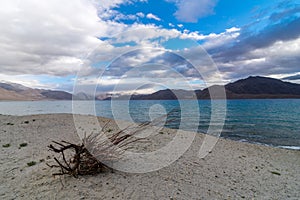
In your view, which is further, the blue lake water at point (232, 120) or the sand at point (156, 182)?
the blue lake water at point (232, 120)

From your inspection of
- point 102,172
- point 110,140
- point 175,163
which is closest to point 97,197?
point 102,172

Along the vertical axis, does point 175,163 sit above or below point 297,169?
above

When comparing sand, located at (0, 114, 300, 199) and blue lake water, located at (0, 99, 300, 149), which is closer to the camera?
sand, located at (0, 114, 300, 199)

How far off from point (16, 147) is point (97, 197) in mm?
6273

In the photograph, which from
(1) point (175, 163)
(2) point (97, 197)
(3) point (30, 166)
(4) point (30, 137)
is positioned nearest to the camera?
(2) point (97, 197)

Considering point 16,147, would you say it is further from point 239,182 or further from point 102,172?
point 239,182

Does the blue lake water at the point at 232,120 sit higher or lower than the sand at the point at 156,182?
lower

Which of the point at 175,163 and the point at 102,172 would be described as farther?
the point at 175,163

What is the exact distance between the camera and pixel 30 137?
10.7 metres

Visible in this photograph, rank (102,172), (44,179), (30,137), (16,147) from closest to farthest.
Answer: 1. (44,179)
2. (102,172)
3. (16,147)
4. (30,137)

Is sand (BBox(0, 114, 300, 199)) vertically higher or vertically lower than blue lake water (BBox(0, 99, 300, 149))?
higher

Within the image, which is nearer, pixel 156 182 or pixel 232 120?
pixel 156 182

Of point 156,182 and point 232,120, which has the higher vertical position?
point 156,182

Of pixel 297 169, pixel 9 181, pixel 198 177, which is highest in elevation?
pixel 9 181
